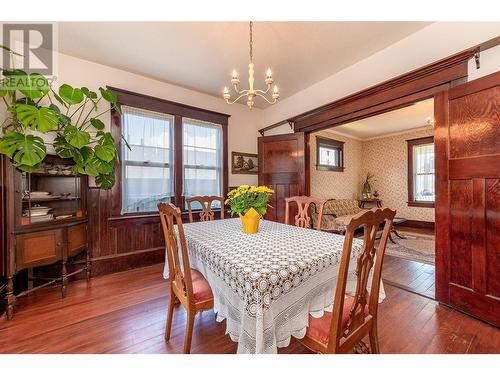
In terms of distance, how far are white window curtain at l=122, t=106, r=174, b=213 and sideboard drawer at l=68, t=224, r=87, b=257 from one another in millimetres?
553

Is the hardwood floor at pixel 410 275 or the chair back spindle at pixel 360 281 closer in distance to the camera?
the chair back spindle at pixel 360 281

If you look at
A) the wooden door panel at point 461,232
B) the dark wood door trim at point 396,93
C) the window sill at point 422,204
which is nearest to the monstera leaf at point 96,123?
the dark wood door trim at point 396,93

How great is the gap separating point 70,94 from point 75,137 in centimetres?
45

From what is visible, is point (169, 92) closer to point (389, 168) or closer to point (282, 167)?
point (282, 167)

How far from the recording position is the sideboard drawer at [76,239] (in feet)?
7.97

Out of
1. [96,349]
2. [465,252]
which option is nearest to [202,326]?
[96,349]

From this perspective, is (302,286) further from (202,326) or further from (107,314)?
(107,314)

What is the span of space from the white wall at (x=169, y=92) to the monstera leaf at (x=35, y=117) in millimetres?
985

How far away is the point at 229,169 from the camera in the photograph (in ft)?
13.4

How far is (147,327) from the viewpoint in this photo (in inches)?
70.7

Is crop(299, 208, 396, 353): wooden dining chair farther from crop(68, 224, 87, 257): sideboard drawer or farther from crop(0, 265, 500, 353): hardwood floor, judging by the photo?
crop(68, 224, 87, 257): sideboard drawer

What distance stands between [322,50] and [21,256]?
3.83 m

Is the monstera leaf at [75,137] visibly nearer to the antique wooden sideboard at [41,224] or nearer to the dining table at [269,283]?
the antique wooden sideboard at [41,224]

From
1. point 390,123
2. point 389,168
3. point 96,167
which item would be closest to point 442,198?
Answer: point 96,167
